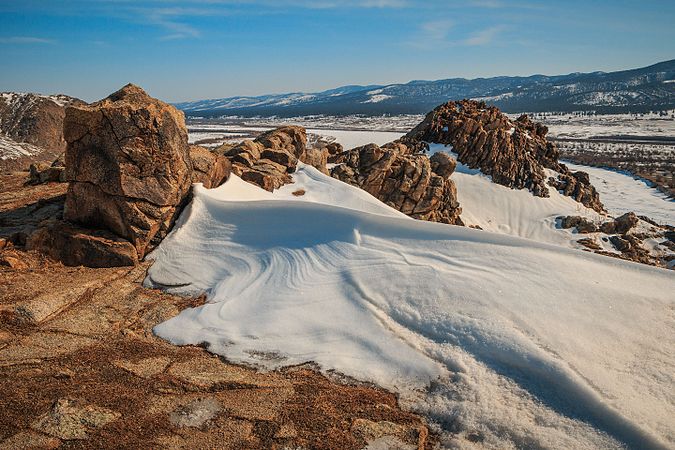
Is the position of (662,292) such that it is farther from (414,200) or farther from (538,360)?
(414,200)

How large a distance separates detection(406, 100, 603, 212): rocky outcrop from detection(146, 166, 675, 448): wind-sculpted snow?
901 inches

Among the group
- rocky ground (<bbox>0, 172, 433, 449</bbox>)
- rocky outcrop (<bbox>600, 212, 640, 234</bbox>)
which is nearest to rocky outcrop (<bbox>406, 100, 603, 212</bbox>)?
rocky outcrop (<bbox>600, 212, 640, 234</bbox>)

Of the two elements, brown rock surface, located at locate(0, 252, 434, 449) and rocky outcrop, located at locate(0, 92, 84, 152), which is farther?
rocky outcrop, located at locate(0, 92, 84, 152)

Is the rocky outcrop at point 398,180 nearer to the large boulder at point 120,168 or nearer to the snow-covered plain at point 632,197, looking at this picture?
the large boulder at point 120,168

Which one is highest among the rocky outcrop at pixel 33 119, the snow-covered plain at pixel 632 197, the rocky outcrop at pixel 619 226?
the rocky outcrop at pixel 33 119

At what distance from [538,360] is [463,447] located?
1.77 metres

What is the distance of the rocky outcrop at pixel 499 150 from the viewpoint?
30047mm

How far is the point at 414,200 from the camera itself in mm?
22141

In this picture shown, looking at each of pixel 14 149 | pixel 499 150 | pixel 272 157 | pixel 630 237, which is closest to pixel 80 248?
pixel 272 157

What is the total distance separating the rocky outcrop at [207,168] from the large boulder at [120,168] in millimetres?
1569

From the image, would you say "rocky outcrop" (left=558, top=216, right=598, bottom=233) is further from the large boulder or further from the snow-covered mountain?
the snow-covered mountain

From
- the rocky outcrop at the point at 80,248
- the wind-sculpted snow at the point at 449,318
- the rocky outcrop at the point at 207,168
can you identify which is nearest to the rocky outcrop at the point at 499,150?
the rocky outcrop at the point at 207,168

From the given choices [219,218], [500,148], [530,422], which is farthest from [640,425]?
[500,148]

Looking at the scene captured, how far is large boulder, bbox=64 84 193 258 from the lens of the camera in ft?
33.7
